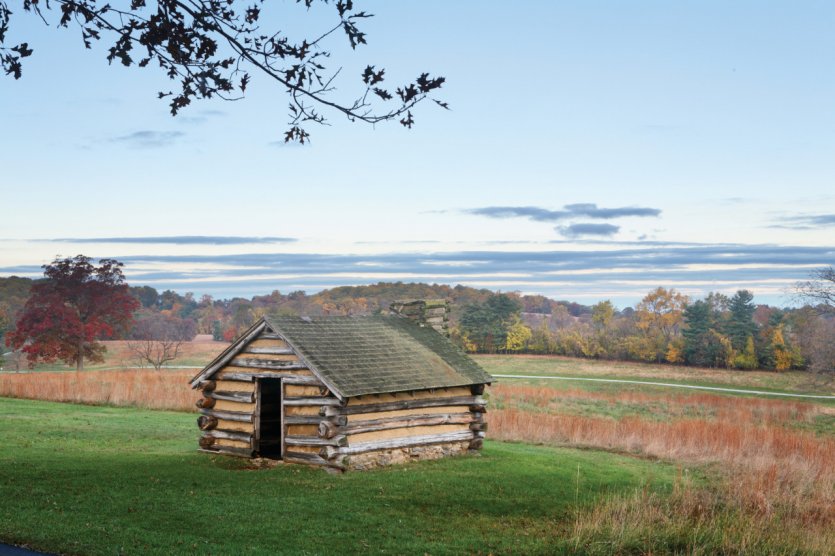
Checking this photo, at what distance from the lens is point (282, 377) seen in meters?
17.7

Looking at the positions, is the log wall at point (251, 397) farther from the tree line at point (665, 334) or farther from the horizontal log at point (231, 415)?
the tree line at point (665, 334)

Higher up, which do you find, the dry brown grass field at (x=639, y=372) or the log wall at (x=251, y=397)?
the log wall at (x=251, y=397)

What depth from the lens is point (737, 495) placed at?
50.2ft

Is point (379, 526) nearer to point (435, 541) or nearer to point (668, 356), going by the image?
point (435, 541)

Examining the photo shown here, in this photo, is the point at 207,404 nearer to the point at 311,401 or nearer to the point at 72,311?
the point at 311,401

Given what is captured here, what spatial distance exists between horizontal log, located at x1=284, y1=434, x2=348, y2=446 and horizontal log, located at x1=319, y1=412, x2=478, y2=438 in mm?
110

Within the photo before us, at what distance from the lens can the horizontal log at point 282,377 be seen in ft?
56.3

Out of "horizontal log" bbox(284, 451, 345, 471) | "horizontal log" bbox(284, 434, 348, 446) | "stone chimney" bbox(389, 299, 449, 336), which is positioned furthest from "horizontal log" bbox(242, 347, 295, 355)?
"stone chimney" bbox(389, 299, 449, 336)

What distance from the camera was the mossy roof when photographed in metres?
17.4

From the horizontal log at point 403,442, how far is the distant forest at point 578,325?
123ft

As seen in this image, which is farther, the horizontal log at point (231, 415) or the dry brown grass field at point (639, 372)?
the dry brown grass field at point (639, 372)

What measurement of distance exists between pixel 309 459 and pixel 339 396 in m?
1.80

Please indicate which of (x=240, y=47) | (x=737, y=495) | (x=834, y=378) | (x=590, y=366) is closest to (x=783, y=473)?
(x=737, y=495)

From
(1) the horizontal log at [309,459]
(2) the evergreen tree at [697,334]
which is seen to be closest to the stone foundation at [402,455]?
(1) the horizontal log at [309,459]
